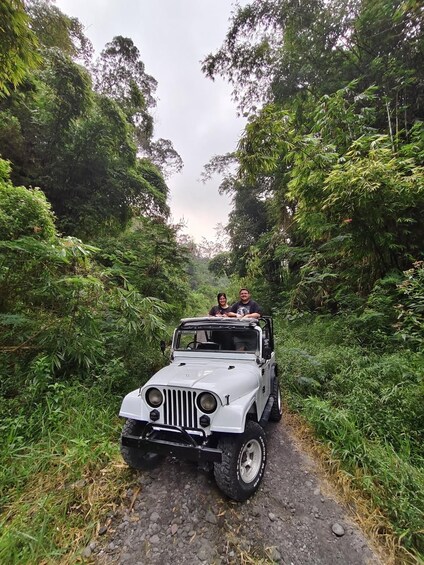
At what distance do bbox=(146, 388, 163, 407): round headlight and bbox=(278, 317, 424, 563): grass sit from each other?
7.44 feet

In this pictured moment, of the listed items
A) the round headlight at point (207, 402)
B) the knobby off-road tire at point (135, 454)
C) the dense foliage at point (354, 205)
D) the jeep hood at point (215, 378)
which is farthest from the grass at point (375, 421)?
the knobby off-road tire at point (135, 454)

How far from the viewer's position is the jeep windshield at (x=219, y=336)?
12.7ft

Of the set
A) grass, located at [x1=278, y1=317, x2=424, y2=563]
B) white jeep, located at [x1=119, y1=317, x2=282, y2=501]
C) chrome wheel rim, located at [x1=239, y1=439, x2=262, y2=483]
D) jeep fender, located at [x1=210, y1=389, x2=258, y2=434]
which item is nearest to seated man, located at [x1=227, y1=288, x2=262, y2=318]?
grass, located at [x1=278, y1=317, x2=424, y2=563]

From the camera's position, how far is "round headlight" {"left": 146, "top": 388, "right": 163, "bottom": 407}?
9.28 feet

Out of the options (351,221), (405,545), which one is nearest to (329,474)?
(405,545)

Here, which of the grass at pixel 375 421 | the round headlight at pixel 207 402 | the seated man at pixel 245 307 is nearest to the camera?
the grass at pixel 375 421

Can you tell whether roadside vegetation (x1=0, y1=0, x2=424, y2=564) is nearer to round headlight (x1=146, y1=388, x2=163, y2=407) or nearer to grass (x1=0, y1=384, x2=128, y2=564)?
grass (x1=0, y1=384, x2=128, y2=564)

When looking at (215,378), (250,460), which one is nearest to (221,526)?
(250,460)

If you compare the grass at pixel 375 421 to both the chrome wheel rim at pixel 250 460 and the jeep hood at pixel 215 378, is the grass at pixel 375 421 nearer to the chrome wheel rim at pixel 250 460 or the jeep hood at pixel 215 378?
the chrome wheel rim at pixel 250 460

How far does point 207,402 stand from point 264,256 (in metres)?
10.4

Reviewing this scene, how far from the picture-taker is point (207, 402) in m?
2.64

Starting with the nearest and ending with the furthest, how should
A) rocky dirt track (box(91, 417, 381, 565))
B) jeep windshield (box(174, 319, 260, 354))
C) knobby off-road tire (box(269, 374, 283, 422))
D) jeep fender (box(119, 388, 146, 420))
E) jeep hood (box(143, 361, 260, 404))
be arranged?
rocky dirt track (box(91, 417, 381, 565))
jeep hood (box(143, 361, 260, 404))
jeep fender (box(119, 388, 146, 420))
jeep windshield (box(174, 319, 260, 354))
knobby off-road tire (box(269, 374, 283, 422))

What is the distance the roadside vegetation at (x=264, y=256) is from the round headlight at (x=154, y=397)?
0.97 m

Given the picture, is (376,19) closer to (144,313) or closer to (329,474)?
(144,313)
